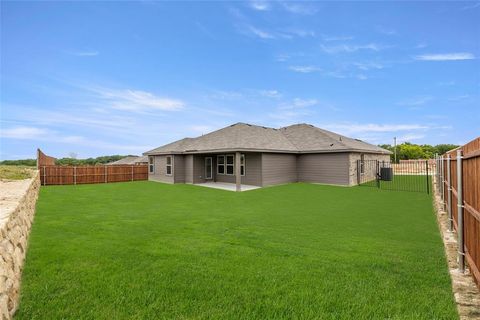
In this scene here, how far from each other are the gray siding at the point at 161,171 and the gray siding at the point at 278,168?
7.63m

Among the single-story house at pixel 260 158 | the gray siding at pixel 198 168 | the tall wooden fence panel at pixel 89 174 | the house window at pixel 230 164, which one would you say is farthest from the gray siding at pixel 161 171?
the house window at pixel 230 164

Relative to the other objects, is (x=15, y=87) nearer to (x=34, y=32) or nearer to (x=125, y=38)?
(x=34, y=32)

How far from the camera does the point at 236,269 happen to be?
3.97 m

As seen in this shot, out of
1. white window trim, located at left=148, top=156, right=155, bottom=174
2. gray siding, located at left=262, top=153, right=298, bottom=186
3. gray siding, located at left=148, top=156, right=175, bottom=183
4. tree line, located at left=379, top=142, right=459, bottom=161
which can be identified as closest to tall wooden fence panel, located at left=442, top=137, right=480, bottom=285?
gray siding, located at left=262, top=153, right=298, bottom=186

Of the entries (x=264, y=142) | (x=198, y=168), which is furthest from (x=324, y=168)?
(x=198, y=168)

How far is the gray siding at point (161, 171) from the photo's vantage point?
68.6 feet

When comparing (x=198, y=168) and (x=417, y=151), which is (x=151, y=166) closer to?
(x=198, y=168)

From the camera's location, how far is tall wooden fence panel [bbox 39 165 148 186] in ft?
63.1

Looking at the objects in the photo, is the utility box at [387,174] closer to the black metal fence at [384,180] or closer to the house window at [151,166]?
the black metal fence at [384,180]

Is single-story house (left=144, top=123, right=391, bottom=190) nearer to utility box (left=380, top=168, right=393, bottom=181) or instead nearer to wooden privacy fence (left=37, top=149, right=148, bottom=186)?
wooden privacy fence (left=37, top=149, right=148, bottom=186)

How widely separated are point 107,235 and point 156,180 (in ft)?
55.7

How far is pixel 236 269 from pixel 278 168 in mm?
14785

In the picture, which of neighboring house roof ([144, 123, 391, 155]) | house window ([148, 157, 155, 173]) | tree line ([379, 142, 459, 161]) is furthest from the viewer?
tree line ([379, 142, 459, 161])

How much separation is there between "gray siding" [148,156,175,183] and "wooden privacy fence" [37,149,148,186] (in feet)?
5.18
